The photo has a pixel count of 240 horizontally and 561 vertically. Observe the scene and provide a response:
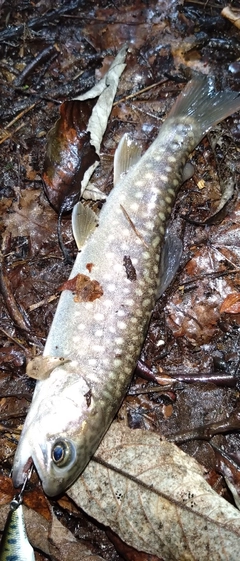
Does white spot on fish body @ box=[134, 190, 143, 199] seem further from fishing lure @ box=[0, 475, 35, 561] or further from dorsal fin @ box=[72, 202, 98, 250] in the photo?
fishing lure @ box=[0, 475, 35, 561]

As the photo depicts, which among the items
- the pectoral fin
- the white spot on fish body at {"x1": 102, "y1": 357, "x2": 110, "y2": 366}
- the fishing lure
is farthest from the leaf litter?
the white spot on fish body at {"x1": 102, "y1": 357, "x2": 110, "y2": 366}

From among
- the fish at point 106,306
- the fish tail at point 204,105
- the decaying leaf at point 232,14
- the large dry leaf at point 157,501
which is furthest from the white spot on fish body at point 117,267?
the decaying leaf at point 232,14

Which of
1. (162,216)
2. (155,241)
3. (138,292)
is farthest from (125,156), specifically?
(138,292)

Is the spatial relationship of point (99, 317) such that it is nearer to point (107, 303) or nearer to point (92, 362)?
point (107, 303)

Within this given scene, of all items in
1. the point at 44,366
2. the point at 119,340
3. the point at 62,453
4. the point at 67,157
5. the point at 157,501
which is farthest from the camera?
the point at 67,157

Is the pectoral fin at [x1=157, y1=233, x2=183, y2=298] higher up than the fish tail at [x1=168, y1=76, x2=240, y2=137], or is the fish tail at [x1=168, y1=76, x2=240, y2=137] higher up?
the fish tail at [x1=168, y1=76, x2=240, y2=137]

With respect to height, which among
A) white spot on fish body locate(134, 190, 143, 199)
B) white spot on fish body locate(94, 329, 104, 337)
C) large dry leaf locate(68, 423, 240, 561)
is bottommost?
large dry leaf locate(68, 423, 240, 561)

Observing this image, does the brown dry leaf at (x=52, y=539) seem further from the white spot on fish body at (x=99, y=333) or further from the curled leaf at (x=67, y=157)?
the curled leaf at (x=67, y=157)

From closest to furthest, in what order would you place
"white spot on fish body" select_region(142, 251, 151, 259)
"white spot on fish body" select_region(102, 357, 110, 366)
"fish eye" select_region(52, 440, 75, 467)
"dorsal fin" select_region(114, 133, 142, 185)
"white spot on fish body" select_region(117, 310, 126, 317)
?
"fish eye" select_region(52, 440, 75, 467), "white spot on fish body" select_region(102, 357, 110, 366), "white spot on fish body" select_region(117, 310, 126, 317), "white spot on fish body" select_region(142, 251, 151, 259), "dorsal fin" select_region(114, 133, 142, 185)
